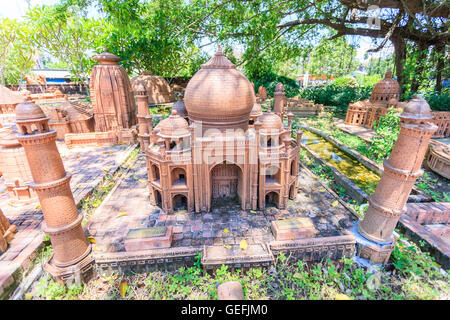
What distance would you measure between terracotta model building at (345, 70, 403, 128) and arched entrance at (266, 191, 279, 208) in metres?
14.4

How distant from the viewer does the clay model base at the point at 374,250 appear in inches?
267

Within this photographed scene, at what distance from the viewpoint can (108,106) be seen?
627 inches

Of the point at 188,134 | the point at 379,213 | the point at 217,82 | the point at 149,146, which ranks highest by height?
the point at 217,82

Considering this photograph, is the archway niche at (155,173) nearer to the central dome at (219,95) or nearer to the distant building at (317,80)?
the central dome at (219,95)

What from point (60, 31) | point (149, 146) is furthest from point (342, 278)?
point (60, 31)

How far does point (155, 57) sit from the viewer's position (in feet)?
74.5

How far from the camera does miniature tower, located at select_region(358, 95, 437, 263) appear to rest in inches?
231

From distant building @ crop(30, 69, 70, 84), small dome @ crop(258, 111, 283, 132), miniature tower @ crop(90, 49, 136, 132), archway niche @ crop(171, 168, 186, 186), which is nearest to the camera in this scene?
small dome @ crop(258, 111, 283, 132)

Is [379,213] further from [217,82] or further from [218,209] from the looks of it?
[217,82]

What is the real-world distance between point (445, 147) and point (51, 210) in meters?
17.2

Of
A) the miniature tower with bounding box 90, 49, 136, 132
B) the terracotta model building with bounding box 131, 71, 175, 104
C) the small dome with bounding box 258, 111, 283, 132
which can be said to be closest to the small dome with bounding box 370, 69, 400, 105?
the small dome with bounding box 258, 111, 283, 132

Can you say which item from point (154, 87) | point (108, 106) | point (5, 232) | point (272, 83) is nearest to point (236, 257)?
point (5, 232)

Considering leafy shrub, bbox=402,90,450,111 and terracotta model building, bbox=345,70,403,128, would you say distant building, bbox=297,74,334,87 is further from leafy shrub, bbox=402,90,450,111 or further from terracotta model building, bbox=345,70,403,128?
leafy shrub, bbox=402,90,450,111

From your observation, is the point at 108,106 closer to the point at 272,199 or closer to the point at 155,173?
the point at 155,173
